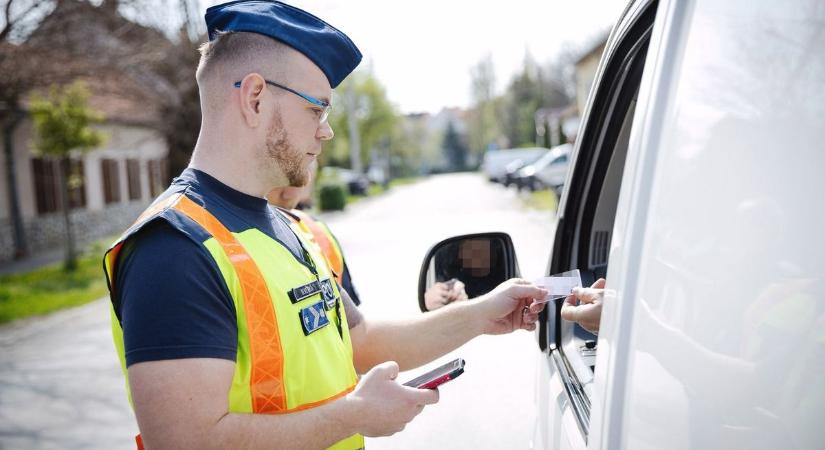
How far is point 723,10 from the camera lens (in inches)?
36.2

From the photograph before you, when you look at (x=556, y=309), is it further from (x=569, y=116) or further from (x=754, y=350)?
(x=569, y=116)

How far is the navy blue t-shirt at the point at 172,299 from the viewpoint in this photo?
4.17 feet

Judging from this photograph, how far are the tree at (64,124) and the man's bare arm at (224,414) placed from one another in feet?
45.5

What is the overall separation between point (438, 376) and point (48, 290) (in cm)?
1220

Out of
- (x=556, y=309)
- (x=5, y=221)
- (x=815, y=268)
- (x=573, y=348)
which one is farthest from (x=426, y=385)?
(x=5, y=221)

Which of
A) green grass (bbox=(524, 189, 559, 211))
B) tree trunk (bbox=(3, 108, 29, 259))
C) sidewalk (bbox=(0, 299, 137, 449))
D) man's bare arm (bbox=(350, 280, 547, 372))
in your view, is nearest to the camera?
man's bare arm (bbox=(350, 280, 547, 372))

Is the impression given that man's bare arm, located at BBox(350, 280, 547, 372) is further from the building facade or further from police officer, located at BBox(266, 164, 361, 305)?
the building facade

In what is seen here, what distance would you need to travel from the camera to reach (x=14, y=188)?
51.9 ft

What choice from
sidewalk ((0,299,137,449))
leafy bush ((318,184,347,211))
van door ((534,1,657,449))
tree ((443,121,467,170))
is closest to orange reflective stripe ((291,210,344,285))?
van door ((534,1,657,449))

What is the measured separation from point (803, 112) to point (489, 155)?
46112mm

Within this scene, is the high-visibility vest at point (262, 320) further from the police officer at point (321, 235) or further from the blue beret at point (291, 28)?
the police officer at point (321, 235)

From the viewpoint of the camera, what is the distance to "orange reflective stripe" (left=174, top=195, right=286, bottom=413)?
1.42 metres

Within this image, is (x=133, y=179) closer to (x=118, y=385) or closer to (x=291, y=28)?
(x=118, y=385)

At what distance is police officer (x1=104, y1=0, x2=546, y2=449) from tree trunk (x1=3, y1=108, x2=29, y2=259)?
615 inches
